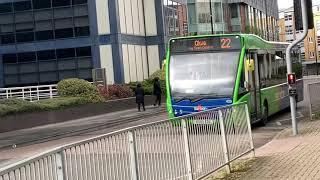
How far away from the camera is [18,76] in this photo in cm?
5500

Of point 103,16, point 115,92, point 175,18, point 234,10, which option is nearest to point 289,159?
point 115,92

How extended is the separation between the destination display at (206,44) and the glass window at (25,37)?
37109 millimetres

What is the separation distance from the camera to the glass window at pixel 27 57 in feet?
179

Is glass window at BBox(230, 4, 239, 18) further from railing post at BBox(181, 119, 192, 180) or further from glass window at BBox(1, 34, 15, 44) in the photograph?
railing post at BBox(181, 119, 192, 180)

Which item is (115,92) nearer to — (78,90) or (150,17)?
(78,90)

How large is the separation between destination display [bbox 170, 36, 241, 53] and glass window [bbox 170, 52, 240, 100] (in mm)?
219

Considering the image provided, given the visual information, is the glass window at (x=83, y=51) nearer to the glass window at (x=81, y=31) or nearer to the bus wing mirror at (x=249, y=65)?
the glass window at (x=81, y=31)

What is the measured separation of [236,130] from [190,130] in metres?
2.24

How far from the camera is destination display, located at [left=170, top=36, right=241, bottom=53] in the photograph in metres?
18.8

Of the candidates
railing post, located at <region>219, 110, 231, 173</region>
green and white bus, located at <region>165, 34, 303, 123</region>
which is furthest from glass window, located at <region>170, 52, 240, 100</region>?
railing post, located at <region>219, 110, 231, 173</region>

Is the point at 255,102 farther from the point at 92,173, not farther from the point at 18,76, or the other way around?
the point at 18,76

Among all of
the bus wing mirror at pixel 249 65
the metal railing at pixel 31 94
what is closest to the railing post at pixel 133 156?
the bus wing mirror at pixel 249 65

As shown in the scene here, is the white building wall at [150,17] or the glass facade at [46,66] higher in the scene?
the white building wall at [150,17]

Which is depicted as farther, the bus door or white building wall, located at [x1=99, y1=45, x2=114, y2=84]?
white building wall, located at [x1=99, y1=45, x2=114, y2=84]
